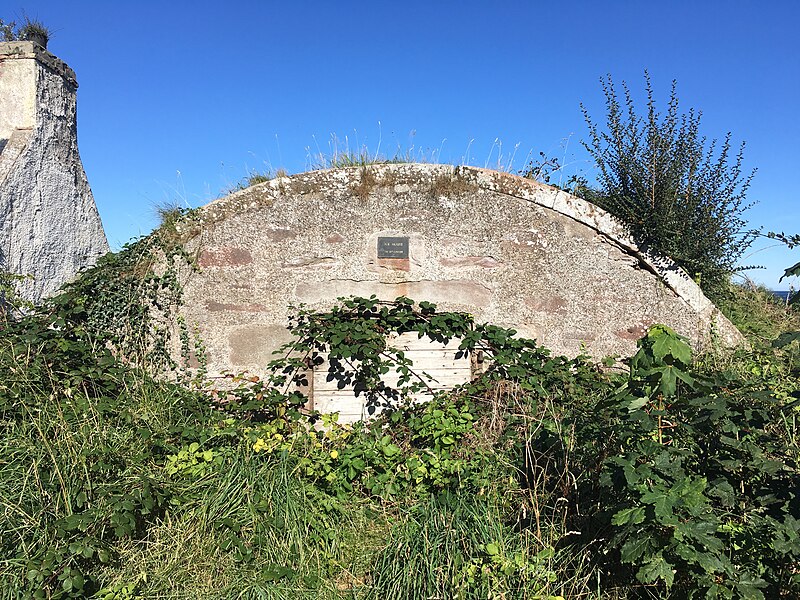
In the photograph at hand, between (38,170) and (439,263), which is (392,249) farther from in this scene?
(38,170)

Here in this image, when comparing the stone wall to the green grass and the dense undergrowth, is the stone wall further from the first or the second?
the green grass

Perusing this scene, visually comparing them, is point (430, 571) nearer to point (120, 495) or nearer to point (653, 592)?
point (653, 592)

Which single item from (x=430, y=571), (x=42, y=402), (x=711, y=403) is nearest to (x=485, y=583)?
(x=430, y=571)

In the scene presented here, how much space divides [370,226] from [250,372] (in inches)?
70.5

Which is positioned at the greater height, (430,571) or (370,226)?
(370,226)

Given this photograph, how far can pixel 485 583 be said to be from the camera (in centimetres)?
291

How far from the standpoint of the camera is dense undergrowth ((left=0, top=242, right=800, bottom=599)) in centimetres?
278

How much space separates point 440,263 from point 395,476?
83.2 inches

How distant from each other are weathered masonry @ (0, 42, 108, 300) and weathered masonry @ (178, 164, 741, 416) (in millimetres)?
2011

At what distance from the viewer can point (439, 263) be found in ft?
17.8

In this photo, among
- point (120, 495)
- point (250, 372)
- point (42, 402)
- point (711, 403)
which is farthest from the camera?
point (250, 372)

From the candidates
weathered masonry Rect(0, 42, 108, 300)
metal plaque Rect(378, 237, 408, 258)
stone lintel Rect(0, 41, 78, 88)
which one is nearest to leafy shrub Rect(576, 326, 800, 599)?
metal plaque Rect(378, 237, 408, 258)

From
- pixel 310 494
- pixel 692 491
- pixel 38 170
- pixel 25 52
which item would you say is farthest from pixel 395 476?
pixel 25 52

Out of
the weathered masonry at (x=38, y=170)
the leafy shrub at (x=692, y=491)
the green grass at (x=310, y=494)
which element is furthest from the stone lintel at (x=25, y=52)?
the leafy shrub at (x=692, y=491)
